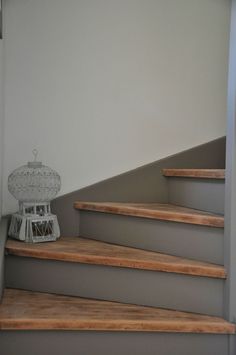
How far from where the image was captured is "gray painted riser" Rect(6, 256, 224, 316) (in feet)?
5.10

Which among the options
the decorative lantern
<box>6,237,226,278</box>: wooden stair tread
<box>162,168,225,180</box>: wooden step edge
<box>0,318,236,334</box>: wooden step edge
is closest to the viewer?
<box>0,318,236,334</box>: wooden step edge

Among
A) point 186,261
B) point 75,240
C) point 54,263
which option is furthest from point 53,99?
point 186,261

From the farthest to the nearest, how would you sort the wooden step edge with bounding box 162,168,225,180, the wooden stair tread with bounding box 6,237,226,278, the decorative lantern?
1. the decorative lantern
2. the wooden step edge with bounding box 162,168,225,180
3. the wooden stair tread with bounding box 6,237,226,278

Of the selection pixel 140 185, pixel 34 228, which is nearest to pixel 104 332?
pixel 34 228

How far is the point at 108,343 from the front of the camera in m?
1.43

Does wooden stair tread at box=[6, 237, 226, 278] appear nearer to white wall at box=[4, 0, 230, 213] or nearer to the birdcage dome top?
the birdcage dome top

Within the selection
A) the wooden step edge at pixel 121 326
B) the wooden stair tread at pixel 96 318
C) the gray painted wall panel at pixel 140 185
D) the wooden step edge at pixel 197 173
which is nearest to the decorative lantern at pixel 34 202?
the gray painted wall panel at pixel 140 185

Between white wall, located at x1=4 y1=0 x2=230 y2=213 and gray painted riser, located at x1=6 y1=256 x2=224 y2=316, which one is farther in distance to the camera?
white wall, located at x1=4 y1=0 x2=230 y2=213

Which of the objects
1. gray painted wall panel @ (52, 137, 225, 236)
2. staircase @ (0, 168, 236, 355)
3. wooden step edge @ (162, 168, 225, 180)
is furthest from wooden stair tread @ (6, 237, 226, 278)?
wooden step edge @ (162, 168, 225, 180)

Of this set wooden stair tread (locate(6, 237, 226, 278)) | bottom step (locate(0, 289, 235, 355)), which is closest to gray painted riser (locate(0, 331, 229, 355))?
bottom step (locate(0, 289, 235, 355))

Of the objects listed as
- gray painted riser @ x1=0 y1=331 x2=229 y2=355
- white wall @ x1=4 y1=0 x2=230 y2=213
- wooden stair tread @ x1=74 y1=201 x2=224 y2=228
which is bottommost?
gray painted riser @ x1=0 y1=331 x2=229 y2=355

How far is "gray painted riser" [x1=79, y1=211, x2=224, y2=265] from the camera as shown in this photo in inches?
63.9

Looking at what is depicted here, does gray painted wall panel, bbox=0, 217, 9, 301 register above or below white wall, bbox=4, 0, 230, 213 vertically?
below

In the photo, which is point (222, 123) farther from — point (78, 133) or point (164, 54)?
point (78, 133)
